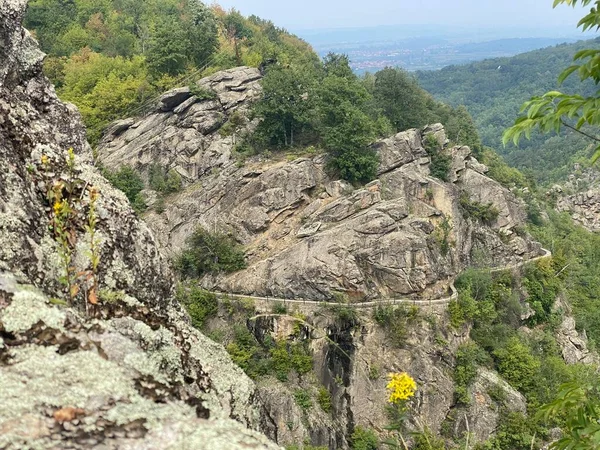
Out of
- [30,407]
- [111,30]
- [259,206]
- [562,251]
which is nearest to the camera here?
[30,407]

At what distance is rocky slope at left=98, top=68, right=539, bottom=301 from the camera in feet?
85.0

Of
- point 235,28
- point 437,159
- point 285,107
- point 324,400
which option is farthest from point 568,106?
point 235,28

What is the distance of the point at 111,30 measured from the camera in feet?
158

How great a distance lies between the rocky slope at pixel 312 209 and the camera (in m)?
25.9

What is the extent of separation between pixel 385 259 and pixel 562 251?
1703 cm

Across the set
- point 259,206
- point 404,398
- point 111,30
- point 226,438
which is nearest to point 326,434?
point 259,206

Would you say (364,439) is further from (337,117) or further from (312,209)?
(337,117)

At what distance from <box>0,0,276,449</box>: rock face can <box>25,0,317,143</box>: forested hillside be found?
31282 millimetres

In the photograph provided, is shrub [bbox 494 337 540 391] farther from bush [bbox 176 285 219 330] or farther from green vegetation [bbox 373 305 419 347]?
bush [bbox 176 285 219 330]

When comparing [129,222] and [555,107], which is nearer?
[555,107]

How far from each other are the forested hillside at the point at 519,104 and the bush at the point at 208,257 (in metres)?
74.3

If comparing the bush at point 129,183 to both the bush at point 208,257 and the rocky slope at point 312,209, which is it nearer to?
the rocky slope at point 312,209

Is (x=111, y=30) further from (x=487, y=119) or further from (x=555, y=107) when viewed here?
(x=487, y=119)

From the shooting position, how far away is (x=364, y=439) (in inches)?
897
